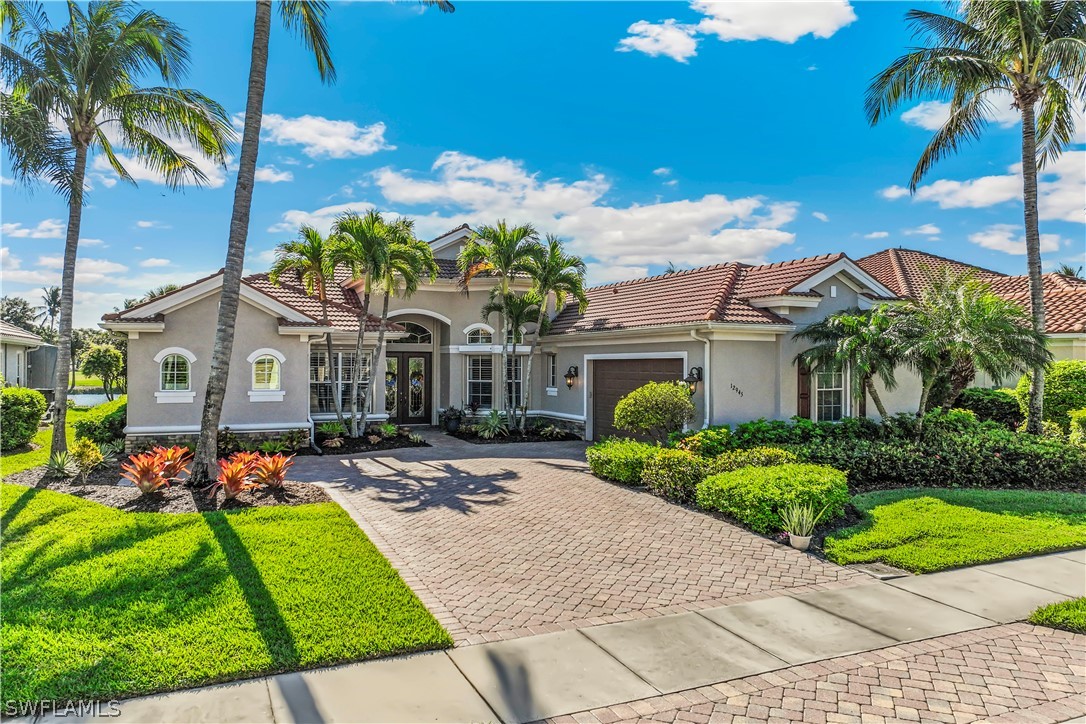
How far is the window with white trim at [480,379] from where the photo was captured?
20.1 metres

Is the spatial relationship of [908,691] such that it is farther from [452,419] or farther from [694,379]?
[452,419]

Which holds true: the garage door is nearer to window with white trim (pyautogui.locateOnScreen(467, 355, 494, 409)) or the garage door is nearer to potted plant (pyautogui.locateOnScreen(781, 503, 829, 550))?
window with white trim (pyautogui.locateOnScreen(467, 355, 494, 409))

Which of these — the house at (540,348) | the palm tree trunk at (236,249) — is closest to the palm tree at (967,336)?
the house at (540,348)

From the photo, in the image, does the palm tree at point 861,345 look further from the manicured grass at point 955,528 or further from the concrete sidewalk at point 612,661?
the concrete sidewalk at point 612,661

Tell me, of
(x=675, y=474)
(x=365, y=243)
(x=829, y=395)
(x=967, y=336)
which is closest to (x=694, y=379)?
(x=675, y=474)

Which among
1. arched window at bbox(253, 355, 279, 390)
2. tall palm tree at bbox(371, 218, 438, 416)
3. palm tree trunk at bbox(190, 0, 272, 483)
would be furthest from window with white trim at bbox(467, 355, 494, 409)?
palm tree trunk at bbox(190, 0, 272, 483)

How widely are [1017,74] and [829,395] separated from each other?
27.6ft

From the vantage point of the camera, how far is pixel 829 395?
16.1 m

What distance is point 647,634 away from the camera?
5.80 metres

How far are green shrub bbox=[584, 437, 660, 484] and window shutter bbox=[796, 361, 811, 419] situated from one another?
492 centimetres

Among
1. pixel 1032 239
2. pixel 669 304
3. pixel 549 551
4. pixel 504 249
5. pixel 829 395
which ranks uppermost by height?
pixel 504 249

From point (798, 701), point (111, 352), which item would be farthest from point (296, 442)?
point (111, 352)

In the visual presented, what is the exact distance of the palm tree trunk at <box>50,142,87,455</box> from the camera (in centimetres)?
1270

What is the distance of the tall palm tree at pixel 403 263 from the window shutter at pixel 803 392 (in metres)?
9.79
